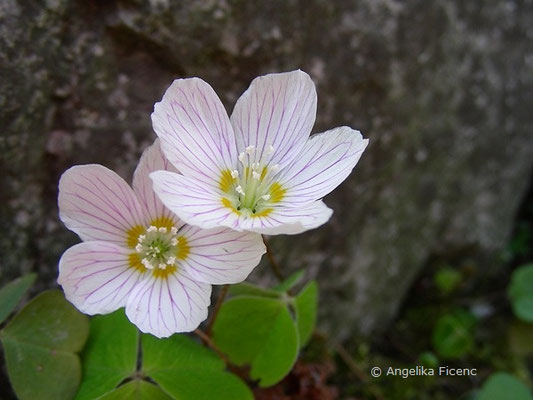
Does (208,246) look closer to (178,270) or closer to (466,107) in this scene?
(178,270)

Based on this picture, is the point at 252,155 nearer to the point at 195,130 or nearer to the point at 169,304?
the point at 195,130

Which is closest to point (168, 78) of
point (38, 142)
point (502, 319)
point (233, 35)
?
point (233, 35)

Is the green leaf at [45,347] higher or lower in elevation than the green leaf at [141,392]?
higher

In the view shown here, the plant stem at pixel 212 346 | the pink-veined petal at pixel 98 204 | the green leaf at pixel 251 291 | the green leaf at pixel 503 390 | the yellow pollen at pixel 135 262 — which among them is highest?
the pink-veined petal at pixel 98 204

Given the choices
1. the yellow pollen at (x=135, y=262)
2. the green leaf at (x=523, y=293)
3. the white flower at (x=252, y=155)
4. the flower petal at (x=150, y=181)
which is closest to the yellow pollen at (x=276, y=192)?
the white flower at (x=252, y=155)

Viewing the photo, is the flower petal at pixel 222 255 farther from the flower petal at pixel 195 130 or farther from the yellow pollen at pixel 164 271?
the flower petal at pixel 195 130

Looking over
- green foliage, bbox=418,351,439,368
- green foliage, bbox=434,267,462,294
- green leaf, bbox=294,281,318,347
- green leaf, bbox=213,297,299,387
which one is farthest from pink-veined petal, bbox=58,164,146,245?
green foliage, bbox=434,267,462,294
